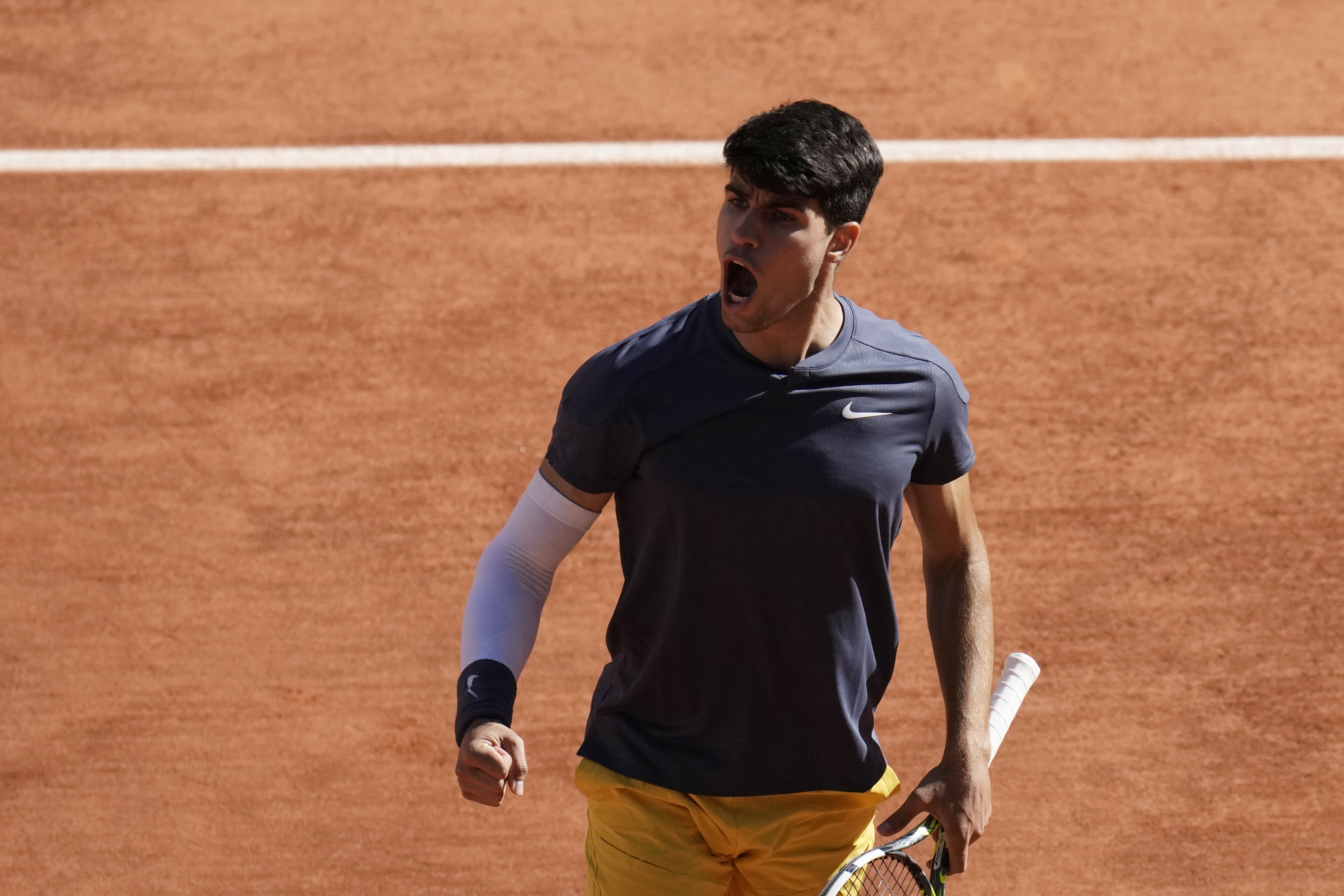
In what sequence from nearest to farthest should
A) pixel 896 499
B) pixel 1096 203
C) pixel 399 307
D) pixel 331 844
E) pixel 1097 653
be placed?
pixel 896 499 → pixel 331 844 → pixel 1097 653 → pixel 399 307 → pixel 1096 203

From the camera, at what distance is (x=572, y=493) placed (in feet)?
10.00

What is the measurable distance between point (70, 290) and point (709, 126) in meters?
Answer: 3.11

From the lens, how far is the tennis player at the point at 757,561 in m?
2.91

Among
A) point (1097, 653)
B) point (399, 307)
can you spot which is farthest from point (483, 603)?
point (399, 307)

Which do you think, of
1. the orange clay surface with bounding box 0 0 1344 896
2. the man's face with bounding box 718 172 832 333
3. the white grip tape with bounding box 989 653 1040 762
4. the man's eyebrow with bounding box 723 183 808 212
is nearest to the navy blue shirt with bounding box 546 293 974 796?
the man's face with bounding box 718 172 832 333

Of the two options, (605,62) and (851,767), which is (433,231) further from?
(851,767)

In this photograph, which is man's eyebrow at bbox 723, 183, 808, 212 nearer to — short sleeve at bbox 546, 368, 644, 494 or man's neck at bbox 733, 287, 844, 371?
man's neck at bbox 733, 287, 844, 371

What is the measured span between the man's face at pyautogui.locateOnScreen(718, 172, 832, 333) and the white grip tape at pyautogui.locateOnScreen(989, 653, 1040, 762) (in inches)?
42.2

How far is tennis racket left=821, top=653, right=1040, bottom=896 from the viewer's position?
9.75 ft

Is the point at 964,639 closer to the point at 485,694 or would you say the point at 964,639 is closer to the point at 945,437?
the point at 945,437

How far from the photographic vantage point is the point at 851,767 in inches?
124

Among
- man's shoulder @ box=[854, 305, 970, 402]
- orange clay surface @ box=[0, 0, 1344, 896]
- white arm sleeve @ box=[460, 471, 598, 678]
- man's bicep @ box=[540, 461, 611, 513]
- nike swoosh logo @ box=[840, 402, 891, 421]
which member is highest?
man's shoulder @ box=[854, 305, 970, 402]

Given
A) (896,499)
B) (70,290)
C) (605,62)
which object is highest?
(896,499)

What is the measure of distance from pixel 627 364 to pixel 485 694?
0.70 m
